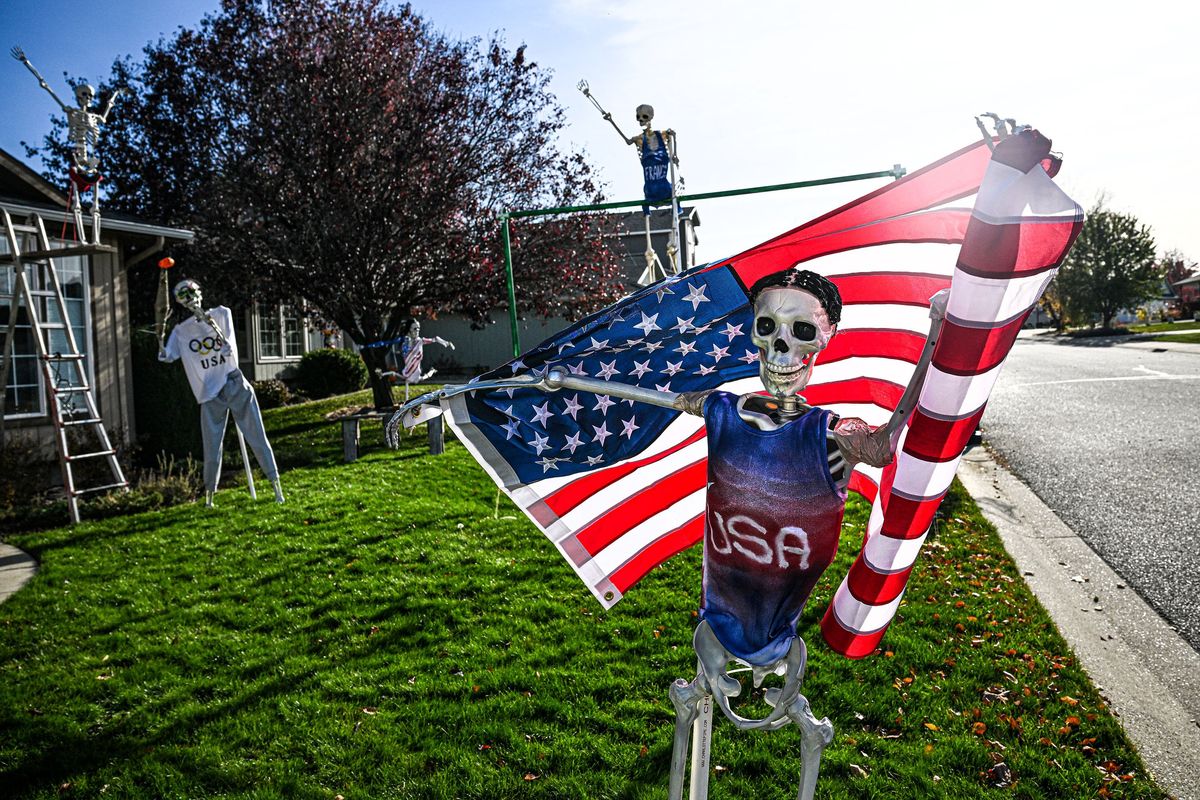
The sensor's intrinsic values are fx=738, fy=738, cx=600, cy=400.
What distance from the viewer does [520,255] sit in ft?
49.5

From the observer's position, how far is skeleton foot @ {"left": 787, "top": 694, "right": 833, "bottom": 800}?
6.43ft

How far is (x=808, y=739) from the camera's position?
1.96 meters

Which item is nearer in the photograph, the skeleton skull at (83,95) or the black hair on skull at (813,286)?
the black hair on skull at (813,286)

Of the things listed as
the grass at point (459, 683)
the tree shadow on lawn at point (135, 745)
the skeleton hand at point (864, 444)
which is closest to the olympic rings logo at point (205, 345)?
the grass at point (459, 683)

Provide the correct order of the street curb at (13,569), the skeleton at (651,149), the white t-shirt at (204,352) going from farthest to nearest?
the white t-shirt at (204,352) < the street curb at (13,569) < the skeleton at (651,149)

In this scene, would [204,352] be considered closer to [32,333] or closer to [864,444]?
[32,333]

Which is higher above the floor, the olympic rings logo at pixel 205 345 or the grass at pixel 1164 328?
the olympic rings logo at pixel 205 345

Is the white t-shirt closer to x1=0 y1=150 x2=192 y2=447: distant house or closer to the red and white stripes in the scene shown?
x1=0 y1=150 x2=192 y2=447: distant house

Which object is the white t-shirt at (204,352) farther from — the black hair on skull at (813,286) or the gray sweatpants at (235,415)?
the black hair on skull at (813,286)

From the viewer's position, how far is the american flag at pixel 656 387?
2.73 meters

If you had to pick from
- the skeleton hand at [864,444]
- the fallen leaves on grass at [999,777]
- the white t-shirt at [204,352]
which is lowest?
the fallen leaves on grass at [999,777]

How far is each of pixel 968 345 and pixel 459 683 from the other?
387 cm

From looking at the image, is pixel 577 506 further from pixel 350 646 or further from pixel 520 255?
pixel 520 255

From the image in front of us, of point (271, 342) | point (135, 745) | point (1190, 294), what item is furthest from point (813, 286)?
point (1190, 294)
